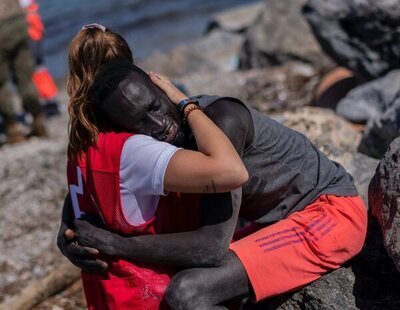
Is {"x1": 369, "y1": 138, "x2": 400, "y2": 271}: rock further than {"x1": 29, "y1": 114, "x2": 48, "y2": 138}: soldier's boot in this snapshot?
No

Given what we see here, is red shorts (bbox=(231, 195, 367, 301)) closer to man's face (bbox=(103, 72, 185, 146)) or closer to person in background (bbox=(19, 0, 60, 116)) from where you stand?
man's face (bbox=(103, 72, 185, 146))

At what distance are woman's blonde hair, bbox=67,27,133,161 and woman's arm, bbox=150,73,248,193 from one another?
43cm

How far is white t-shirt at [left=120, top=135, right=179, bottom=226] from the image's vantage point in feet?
8.99

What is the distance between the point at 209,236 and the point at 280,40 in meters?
7.67

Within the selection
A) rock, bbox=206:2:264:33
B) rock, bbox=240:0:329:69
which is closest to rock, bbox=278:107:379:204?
rock, bbox=240:0:329:69

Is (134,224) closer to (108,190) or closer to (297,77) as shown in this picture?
(108,190)

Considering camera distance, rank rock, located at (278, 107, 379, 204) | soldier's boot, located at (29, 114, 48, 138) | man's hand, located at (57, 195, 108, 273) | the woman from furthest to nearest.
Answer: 1. soldier's boot, located at (29, 114, 48, 138)
2. rock, located at (278, 107, 379, 204)
3. man's hand, located at (57, 195, 108, 273)
4. the woman

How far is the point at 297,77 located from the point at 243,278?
21.0 ft

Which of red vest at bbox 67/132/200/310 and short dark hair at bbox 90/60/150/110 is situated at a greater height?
short dark hair at bbox 90/60/150/110

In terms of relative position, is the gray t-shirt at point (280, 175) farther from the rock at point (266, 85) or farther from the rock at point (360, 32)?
the rock at point (266, 85)

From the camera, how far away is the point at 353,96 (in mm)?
6516

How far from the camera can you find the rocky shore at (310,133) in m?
3.09

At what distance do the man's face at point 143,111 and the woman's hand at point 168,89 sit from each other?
0.03 m

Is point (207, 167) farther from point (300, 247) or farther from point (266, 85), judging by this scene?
point (266, 85)
